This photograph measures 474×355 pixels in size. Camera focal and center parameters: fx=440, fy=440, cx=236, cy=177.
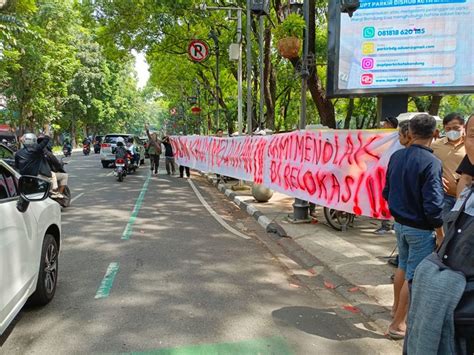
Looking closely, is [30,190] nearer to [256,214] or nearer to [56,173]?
[256,214]

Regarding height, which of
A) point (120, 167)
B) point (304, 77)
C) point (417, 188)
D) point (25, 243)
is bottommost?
point (120, 167)

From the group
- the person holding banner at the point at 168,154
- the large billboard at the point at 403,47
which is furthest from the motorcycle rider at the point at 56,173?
the person holding banner at the point at 168,154

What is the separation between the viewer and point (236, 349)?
3570mm

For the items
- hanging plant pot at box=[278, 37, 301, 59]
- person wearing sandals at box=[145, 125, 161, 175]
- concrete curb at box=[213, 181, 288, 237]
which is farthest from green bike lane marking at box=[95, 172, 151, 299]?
person wearing sandals at box=[145, 125, 161, 175]

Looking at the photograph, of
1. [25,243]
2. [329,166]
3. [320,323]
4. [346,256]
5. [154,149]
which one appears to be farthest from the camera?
[154,149]

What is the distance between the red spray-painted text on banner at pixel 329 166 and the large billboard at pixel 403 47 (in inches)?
69.8

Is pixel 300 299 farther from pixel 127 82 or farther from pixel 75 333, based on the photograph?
pixel 127 82

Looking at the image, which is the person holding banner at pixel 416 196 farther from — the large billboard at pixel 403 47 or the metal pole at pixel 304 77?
the large billboard at pixel 403 47

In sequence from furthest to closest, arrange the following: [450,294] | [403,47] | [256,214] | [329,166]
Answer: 1. [256,214]
2. [403,47]
3. [329,166]
4. [450,294]

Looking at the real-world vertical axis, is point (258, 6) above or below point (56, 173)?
above

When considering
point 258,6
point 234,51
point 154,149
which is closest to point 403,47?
point 258,6

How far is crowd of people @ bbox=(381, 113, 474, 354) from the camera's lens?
6.34 ft

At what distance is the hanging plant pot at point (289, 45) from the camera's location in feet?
27.0

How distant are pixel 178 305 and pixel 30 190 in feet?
5.91
